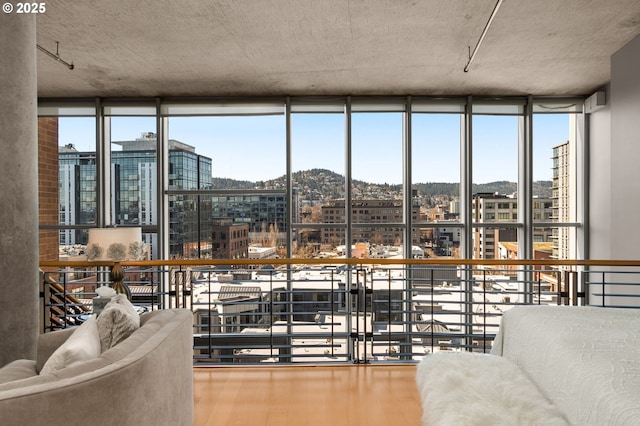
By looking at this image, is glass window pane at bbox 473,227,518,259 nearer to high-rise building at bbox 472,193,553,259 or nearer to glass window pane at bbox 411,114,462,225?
high-rise building at bbox 472,193,553,259

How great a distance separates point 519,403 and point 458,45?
3.42 metres

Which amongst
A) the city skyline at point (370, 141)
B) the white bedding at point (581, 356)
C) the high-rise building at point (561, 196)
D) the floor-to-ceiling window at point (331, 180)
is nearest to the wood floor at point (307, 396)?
the white bedding at point (581, 356)

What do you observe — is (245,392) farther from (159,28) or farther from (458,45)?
(458,45)

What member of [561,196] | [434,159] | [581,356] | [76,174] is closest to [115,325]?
[581,356]

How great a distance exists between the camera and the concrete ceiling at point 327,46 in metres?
3.43

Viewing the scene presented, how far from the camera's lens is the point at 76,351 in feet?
5.36

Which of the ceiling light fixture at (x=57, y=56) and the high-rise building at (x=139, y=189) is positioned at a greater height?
the ceiling light fixture at (x=57, y=56)

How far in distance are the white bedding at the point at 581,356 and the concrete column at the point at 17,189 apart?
2775mm

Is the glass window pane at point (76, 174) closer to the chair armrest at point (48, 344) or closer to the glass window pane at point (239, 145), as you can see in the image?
the glass window pane at point (239, 145)

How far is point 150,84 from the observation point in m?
5.23

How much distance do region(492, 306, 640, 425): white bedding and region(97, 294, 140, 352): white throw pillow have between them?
1859 mm

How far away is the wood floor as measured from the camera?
8.39ft

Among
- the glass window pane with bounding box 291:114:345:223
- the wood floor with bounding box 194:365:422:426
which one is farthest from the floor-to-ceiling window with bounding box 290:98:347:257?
the wood floor with bounding box 194:365:422:426

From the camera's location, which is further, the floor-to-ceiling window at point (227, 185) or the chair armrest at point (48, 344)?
the floor-to-ceiling window at point (227, 185)
